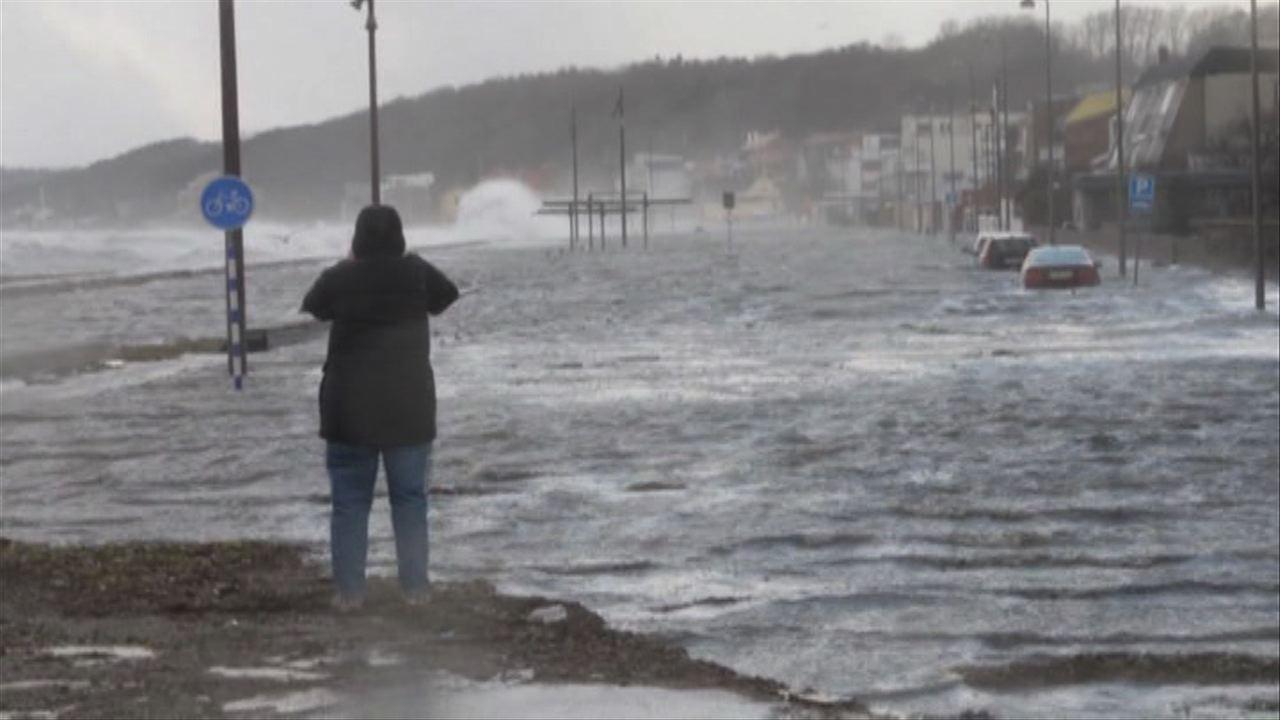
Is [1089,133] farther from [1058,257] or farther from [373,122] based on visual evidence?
[373,122]

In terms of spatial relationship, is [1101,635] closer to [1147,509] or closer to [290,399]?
[1147,509]

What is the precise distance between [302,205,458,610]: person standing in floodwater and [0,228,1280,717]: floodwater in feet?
4.92

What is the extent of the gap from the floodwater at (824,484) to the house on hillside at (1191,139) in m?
52.3

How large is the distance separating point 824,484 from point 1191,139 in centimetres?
9417

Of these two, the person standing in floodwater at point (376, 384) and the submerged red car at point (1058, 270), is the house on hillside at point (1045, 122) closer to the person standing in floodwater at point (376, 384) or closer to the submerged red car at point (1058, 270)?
the submerged red car at point (1058, 270)

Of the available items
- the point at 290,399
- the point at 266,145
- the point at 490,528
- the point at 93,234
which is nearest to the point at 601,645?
the point at 490,528

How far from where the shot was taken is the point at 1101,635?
12.1 m

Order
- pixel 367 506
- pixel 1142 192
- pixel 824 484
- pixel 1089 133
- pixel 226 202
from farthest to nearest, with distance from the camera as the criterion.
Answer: pixel 1089 133
pixel 1142 192
pixel 226 202
pixel 824 484
pixel 367 506

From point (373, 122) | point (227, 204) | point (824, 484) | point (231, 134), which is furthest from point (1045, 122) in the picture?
point (824, 484)

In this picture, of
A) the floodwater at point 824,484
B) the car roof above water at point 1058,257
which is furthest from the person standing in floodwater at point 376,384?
the car roof above water at point 1058,257

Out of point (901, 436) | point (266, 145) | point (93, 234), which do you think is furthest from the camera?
point (93, 234)

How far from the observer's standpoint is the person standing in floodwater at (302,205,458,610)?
11414 mm

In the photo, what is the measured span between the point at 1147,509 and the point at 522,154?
74.3 meters

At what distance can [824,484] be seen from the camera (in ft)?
61.7
